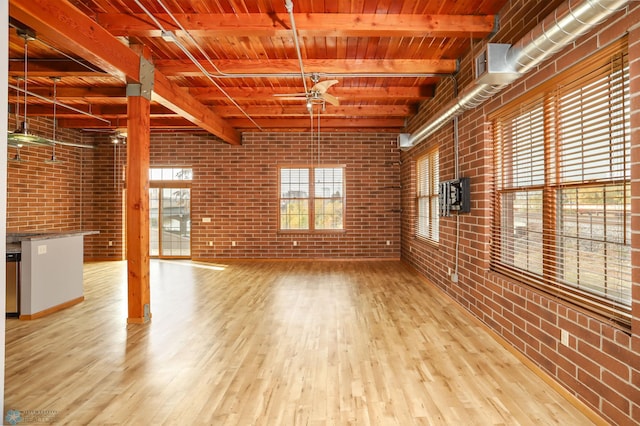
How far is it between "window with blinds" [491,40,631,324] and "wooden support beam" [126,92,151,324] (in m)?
3.90

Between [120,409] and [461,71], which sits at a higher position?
[461,71]

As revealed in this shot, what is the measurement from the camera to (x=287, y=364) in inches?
121

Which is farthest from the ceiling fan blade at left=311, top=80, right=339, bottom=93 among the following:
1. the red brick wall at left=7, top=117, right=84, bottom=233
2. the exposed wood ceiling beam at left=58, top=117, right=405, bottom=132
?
the red brick wall at left=7, top=117, right=84, bottom=233

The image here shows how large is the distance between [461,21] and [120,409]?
14.3 feet

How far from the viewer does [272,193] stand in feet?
28.6

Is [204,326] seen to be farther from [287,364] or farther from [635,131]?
[635,131]

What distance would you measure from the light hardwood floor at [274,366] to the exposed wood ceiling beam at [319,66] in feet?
9.95

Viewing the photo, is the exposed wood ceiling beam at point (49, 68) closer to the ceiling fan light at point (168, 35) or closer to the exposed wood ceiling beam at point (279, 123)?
the ceiling fan light at point (168, 35)

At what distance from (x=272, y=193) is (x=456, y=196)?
5119mm

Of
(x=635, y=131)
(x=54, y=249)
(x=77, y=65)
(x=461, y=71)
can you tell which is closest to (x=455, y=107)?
(x=461, y=71)

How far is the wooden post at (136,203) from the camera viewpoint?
4121 mm

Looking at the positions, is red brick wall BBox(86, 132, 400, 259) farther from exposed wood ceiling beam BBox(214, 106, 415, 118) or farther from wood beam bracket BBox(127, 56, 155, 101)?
wood beam bracket BBox(127, 56, 155, 101)

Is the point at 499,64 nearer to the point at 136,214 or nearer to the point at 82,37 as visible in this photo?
the point at 82,37

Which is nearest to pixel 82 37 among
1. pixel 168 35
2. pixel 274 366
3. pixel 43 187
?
pixel 168 35
